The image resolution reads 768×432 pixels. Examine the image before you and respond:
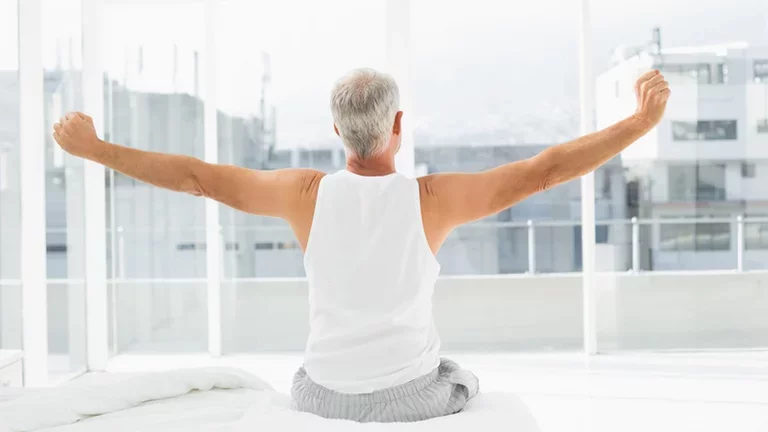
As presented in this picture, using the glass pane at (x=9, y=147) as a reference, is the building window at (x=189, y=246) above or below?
below

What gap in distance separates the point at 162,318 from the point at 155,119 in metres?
1.26

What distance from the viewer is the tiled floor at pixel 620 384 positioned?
11.3ft

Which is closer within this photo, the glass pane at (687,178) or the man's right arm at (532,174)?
the man's right arm at (532,174)

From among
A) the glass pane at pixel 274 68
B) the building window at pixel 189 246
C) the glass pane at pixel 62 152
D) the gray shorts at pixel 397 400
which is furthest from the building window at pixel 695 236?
the gray shorts at pixel 397 400

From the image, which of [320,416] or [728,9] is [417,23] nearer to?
[728,9]

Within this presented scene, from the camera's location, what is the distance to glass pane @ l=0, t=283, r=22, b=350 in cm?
351

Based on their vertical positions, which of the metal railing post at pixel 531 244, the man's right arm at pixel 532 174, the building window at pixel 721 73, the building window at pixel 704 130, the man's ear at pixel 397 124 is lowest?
the metal railing post at pixel 531 244

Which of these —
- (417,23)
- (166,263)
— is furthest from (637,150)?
(166,263)

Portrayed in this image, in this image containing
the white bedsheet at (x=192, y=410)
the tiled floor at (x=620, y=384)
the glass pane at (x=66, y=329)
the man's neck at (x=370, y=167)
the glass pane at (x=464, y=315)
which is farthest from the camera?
the glass pane at (x=464, y=315)

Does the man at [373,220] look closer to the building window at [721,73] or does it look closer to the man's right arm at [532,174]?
the man's right arm at [532,174]

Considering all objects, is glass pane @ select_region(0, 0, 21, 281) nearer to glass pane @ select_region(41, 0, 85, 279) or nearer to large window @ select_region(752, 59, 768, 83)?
glass pane @ select_region(41, 0, 85, 279)

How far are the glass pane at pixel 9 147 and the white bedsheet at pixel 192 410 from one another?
81.5 inches

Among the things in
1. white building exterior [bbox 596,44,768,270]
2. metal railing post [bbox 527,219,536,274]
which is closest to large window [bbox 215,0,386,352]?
metal railing post [bbox 527,219,536,274]

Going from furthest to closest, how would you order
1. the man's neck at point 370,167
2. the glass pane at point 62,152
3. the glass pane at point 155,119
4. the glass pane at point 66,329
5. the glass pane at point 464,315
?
the glass pane at point 464,315, the glass pane at point 155,119, the glass pane at point 66,329, the glass pane at point 62,152, the man's neck at point 370,167
